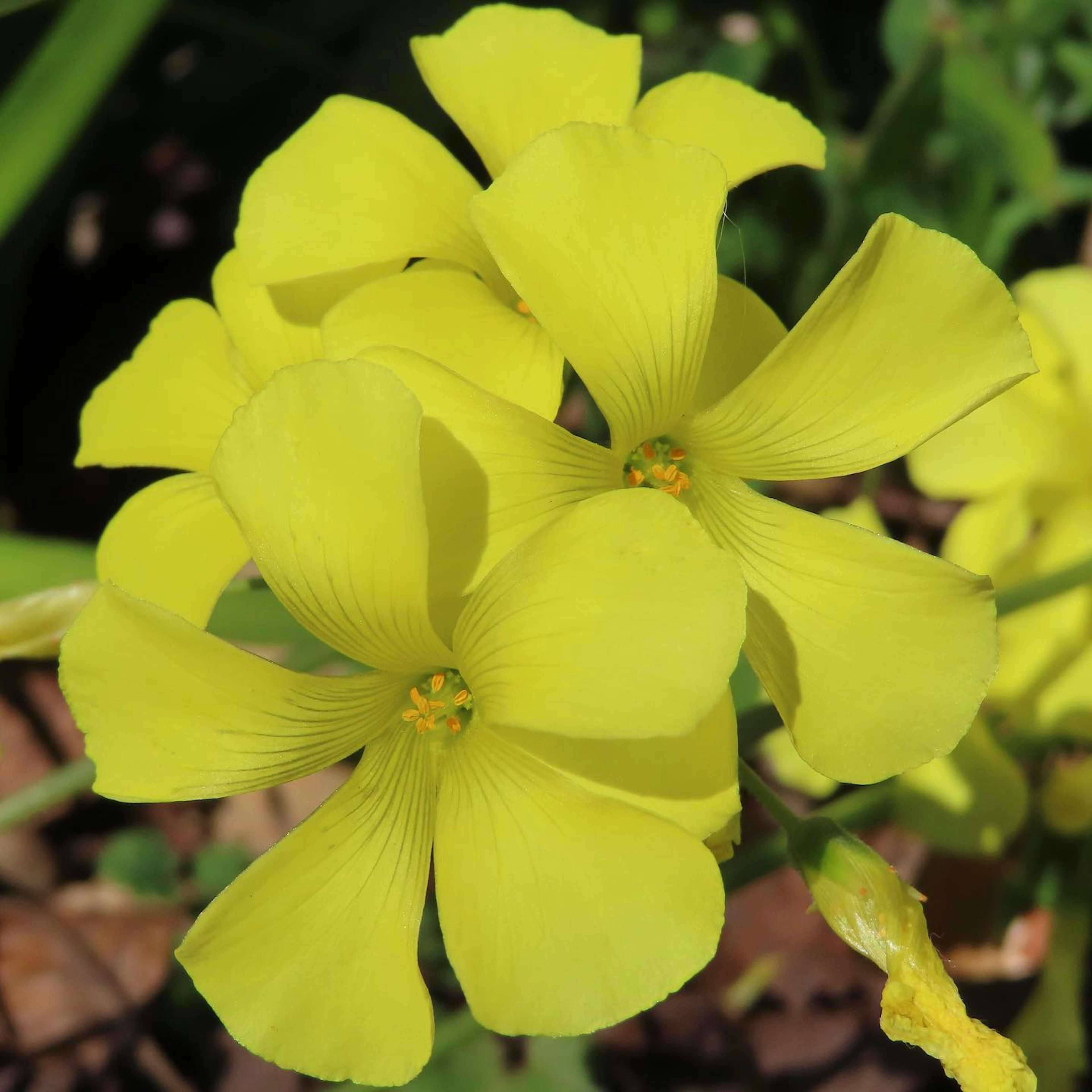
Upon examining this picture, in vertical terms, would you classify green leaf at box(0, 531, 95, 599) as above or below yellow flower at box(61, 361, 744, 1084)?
below

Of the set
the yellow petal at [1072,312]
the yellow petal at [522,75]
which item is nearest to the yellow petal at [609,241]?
the yellow petal at [522,75]

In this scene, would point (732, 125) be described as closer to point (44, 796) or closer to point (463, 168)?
point (463, 168)

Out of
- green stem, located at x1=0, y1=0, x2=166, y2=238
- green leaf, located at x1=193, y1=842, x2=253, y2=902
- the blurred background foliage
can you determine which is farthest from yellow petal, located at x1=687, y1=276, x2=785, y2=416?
green leaf, located at x1=193, y1=842, x2=253, y2=902

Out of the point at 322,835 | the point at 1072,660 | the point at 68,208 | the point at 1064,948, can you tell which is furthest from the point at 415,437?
the point at 68,208

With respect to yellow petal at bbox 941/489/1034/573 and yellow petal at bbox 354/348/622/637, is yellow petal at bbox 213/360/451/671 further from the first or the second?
yellow petal at bbox 941/489/1034/573

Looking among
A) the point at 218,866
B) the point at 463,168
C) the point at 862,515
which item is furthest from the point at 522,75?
the point at 218,866

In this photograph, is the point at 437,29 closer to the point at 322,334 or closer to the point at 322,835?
the point at 322,334
